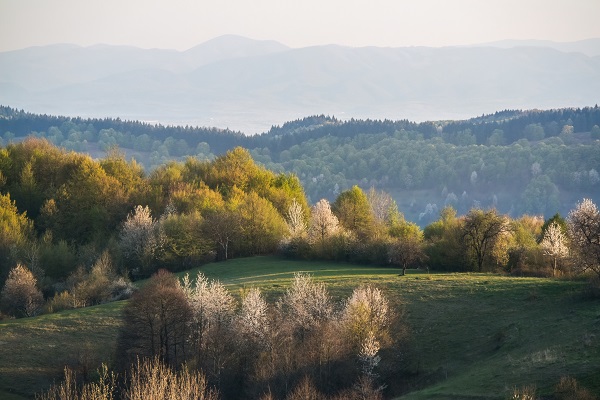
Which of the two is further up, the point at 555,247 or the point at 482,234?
the point at 482,234

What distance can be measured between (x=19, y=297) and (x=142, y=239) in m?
18.0

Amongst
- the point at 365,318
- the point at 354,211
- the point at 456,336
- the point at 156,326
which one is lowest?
the point at 456,336

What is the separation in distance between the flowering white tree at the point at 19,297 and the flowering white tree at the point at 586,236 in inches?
1674

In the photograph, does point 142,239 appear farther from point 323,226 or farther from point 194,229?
point 323,226

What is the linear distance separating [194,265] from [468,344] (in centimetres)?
4120

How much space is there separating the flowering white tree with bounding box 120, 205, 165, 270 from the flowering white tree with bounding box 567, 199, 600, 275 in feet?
145

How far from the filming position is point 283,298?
5209 centimetres

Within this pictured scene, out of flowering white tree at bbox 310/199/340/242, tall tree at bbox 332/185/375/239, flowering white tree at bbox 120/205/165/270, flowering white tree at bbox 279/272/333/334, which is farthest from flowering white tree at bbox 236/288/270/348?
tall tree at bbox 332/185/375/239

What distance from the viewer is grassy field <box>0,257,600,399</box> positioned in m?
33.3

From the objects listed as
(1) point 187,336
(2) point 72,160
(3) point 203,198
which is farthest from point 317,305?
(2) point 72,160

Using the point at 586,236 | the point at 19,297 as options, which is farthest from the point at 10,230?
the point at 586,236

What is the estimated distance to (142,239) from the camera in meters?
A: 78.8

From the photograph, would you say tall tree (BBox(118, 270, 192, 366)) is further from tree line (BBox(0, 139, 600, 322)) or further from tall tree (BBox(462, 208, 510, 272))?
tall tree (BBox(462, 208, 510, 272))

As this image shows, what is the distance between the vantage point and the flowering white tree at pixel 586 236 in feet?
147
